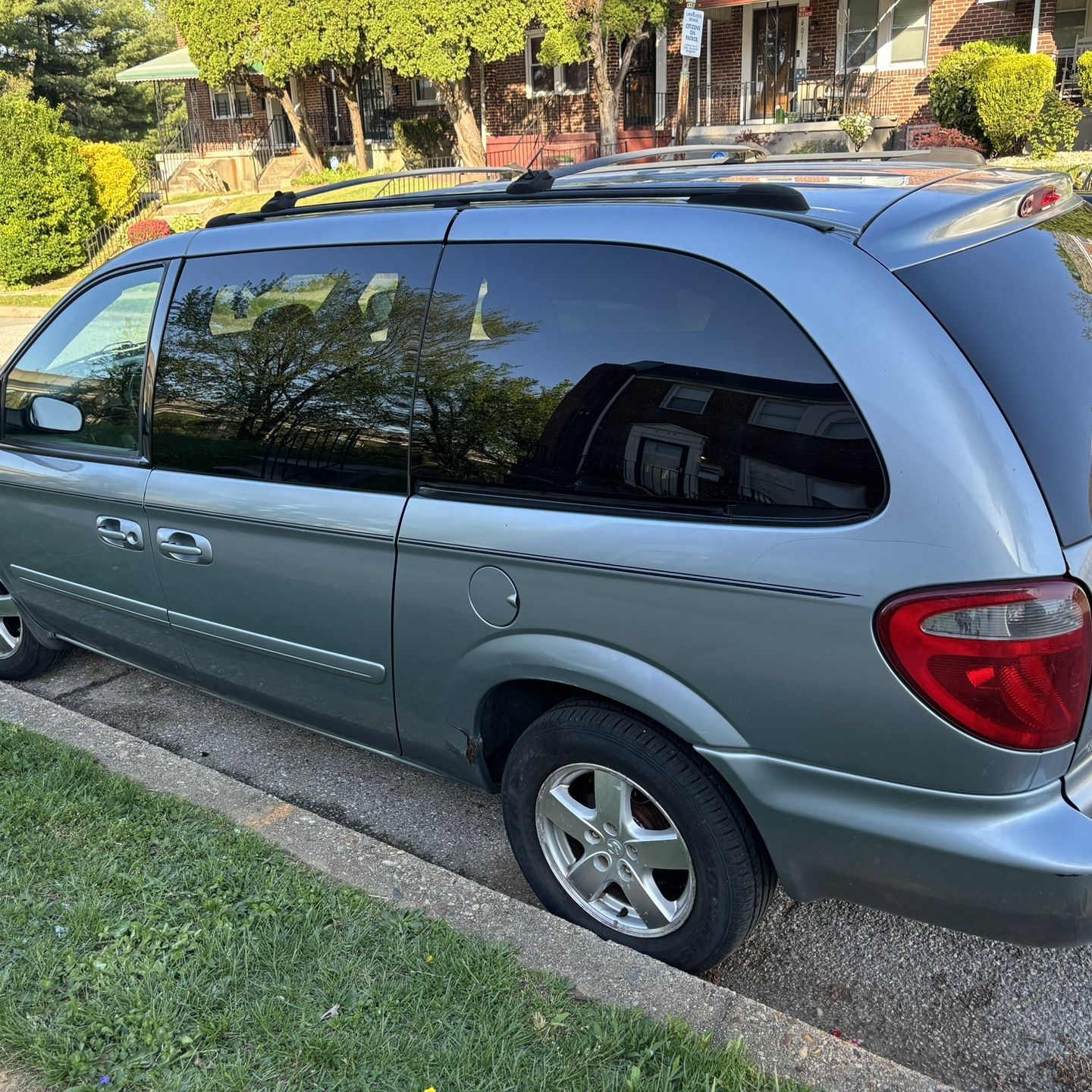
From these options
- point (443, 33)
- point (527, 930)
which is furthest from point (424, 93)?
point (527, 930)

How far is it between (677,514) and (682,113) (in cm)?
2348

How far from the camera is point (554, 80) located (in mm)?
26125

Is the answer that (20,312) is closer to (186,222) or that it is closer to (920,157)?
(186,222)

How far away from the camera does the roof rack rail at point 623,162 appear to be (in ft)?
9.43

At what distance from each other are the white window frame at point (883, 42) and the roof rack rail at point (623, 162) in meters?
19.6

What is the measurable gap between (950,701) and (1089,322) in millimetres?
955

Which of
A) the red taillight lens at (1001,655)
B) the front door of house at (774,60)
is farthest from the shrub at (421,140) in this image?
the red taillight lens at (1001,655)

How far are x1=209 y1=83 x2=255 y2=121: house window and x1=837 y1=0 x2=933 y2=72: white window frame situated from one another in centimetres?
1891

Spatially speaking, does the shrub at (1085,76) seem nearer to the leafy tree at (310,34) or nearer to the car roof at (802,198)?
the leafy tree at (310,34)

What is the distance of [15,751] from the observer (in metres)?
3.53

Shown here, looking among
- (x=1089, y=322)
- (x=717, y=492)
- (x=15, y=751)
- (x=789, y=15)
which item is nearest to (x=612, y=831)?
(x=717, y=492)

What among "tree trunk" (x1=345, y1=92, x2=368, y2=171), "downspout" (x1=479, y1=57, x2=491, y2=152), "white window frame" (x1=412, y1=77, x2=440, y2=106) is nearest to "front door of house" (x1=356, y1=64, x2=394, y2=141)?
"white window frame" (x1=412, y1=77, x2=440, y2=106)

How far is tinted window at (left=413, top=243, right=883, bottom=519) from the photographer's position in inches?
82.0

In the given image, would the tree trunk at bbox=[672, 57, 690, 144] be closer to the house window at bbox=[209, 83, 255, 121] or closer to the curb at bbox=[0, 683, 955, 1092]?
the house window at bbox=[209, 83, 255, 121]
